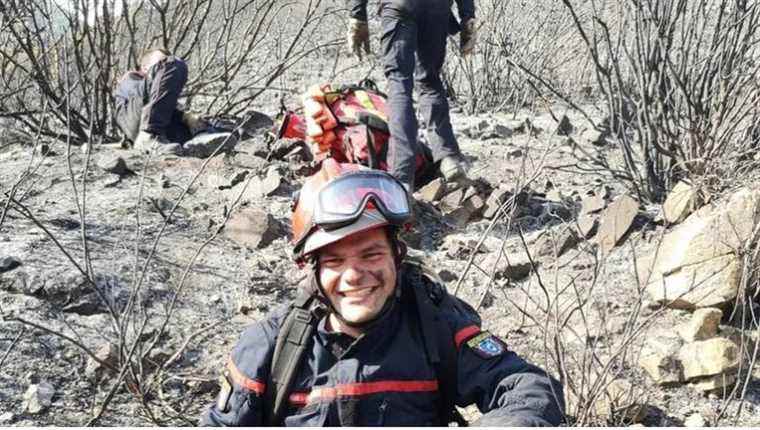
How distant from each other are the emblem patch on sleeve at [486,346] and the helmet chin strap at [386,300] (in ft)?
0.77

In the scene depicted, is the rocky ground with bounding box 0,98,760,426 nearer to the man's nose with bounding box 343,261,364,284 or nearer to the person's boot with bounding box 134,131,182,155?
the person's boot with bounding box 134,131,182,155

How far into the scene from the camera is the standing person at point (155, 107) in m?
6.19

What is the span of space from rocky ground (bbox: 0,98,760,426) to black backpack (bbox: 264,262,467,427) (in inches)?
18.2

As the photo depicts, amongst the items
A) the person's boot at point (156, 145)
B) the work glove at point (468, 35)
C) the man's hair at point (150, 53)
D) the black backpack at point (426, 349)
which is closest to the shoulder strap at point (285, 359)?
the black backpack at point (426, 349)

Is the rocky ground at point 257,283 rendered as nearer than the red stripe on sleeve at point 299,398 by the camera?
No


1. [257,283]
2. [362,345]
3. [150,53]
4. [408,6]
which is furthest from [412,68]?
[362,345]

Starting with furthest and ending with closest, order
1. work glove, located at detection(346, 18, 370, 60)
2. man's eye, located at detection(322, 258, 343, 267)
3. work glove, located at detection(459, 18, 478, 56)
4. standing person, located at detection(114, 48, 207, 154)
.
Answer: standing person, located at detection(114, 48, 207, 154)
work glove, located at detection(459, 18, 478, 56)
work glove, located at detection(346, 18, 370, 60)
man's eye, located at detection(322, 258, 343, 267)

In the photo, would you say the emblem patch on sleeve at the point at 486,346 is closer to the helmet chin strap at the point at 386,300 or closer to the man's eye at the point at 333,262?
the helmet chin strap at the point at 386,300

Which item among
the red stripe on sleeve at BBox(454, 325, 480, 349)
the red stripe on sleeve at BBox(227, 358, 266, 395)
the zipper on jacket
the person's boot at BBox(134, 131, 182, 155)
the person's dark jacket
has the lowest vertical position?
the zipper on jacket

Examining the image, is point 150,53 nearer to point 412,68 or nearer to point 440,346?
point 412,68

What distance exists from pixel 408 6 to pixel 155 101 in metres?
2.21

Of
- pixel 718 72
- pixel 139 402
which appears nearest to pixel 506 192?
pixel 718 72

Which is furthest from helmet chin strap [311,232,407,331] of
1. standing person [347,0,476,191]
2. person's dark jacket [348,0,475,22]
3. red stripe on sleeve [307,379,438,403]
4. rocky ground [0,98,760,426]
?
person's dark jacket [348,0,475,22]

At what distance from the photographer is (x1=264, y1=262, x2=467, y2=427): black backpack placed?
2330mm
